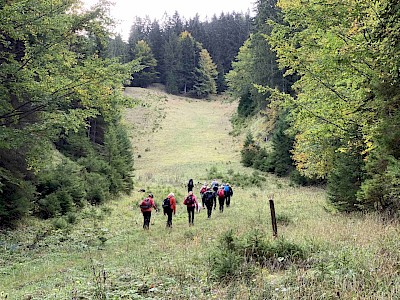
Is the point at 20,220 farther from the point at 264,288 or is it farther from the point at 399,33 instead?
the point at 399,33

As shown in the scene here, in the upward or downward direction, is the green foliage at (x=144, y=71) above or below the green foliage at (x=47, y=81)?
above

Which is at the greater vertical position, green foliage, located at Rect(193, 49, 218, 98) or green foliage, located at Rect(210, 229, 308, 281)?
green foliage, located at Rect(193, 49, 218, 98)

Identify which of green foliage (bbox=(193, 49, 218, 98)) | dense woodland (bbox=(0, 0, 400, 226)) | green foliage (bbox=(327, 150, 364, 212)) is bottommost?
green foliage (bbox=(327, 150, 364, 212))

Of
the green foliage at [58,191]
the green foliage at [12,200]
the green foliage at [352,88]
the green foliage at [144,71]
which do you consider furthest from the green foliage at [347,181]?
the green foliage at [144,71]

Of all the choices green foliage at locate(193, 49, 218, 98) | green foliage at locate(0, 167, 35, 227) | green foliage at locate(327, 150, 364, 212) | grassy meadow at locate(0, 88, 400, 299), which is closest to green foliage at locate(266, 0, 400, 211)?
green foliage at locate(327, 150, 364, 212)

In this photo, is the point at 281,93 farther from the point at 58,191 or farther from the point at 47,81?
the point at 58,191

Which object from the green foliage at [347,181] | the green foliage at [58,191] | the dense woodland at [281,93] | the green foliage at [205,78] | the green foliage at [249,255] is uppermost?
the green foliage at [205,78]

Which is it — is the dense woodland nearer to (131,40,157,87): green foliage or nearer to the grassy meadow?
the grassy meadow

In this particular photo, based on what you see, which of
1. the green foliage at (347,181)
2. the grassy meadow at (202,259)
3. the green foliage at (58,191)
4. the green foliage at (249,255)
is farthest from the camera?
the green foliage at (58,191)

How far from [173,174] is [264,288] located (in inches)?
1242

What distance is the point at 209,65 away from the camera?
91.7 metres

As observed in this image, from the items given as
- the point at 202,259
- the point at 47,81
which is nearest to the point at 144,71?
the point at 47,81

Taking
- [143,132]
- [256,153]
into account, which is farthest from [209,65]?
[256,153]

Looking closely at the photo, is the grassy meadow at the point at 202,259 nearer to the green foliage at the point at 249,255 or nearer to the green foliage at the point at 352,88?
the green foliage at the point at 249,255
